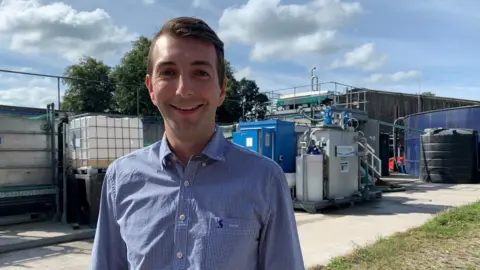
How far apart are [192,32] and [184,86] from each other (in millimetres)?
202

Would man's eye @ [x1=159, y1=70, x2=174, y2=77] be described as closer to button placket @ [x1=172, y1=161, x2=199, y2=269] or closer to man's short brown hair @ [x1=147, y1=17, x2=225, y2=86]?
man's short brown hair @ [x1=147, y1=17, x2=225, y2=86]

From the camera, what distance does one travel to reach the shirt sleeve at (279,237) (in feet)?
5.02

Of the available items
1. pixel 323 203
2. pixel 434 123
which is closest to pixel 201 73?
pixel 323 203

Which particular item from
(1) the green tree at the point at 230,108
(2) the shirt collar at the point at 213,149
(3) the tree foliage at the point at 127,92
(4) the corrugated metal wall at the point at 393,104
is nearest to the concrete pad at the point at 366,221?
(2) the shirt collar at the point at 213,149

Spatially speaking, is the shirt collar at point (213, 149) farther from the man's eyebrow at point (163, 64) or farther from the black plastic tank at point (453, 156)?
the black plastic tank at point (453, 156)

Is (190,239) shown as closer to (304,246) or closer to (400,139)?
(304,246)

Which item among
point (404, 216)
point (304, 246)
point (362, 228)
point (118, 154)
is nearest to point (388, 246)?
point (304, 246)

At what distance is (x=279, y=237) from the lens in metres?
1.55

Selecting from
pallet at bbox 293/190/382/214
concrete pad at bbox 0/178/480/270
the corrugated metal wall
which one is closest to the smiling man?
concrete pad at bbox 0/178/480/270

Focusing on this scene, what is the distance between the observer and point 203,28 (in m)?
1.57

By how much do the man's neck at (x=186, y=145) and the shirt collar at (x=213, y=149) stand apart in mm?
21

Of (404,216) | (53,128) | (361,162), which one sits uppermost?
(53,128)

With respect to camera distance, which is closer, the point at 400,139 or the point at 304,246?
the point at 304,246

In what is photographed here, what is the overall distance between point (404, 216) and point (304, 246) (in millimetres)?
3714
